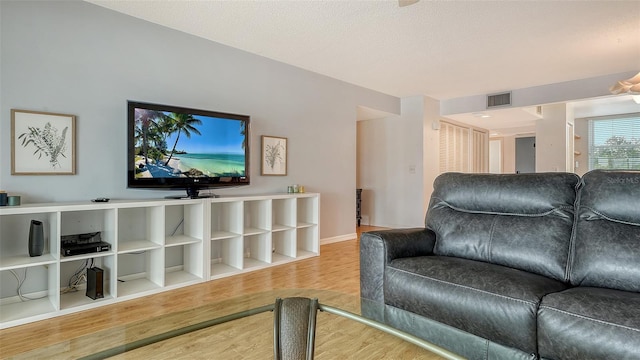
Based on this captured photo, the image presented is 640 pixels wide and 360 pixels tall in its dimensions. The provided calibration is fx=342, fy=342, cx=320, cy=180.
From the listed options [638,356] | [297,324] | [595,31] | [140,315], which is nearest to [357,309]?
[297,324]

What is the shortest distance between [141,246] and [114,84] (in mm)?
1389

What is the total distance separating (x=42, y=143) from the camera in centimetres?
255

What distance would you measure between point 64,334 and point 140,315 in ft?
1.37

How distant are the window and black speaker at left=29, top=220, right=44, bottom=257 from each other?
9.05 metres

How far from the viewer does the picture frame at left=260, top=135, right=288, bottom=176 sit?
13.1 feet

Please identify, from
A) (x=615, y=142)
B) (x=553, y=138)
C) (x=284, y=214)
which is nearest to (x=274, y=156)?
(x=284, y=214)

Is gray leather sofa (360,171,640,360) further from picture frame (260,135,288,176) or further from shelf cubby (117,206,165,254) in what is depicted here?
picture frame (260,135,288,176)

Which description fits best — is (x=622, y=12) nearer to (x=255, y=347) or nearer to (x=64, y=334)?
(x=255, y=347)

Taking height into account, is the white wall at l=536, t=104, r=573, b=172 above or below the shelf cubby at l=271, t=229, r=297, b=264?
above

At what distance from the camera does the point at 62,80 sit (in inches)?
104

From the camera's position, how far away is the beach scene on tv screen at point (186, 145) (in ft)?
9.42

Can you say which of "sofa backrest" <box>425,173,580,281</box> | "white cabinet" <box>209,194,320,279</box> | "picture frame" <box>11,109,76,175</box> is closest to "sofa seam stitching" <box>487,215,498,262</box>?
"sofa backrest" <box>425,173,580,281</box>

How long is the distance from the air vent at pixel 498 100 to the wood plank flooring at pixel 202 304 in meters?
3.64

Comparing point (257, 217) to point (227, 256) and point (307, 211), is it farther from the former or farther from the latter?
point (307, 211)
